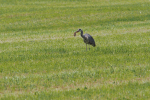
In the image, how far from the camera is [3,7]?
47594mm

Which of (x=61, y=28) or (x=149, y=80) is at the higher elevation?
(x=149, y=80)

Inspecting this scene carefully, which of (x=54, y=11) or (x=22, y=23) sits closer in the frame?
(x=22, y=23)

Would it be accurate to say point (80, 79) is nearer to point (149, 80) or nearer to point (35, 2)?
point (149, 80)

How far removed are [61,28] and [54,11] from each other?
9331 mm

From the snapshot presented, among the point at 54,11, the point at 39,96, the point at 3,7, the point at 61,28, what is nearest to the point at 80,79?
the point at 39,96

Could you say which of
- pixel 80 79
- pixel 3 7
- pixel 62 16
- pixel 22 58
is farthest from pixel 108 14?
pixel 80 79

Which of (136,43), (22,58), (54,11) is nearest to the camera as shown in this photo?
(22,58)

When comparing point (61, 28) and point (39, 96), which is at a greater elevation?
point (39, 96)

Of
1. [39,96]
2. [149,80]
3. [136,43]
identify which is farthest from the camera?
[136,43]

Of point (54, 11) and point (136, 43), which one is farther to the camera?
point (54, 11)

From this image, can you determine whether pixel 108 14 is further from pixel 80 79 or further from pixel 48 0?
pixel 80 79

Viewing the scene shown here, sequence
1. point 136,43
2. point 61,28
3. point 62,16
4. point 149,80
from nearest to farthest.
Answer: point 149,80 → point 136,43 → point 61,28 → point 62,16

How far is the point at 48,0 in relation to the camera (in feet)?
187

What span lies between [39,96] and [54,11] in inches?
1346
